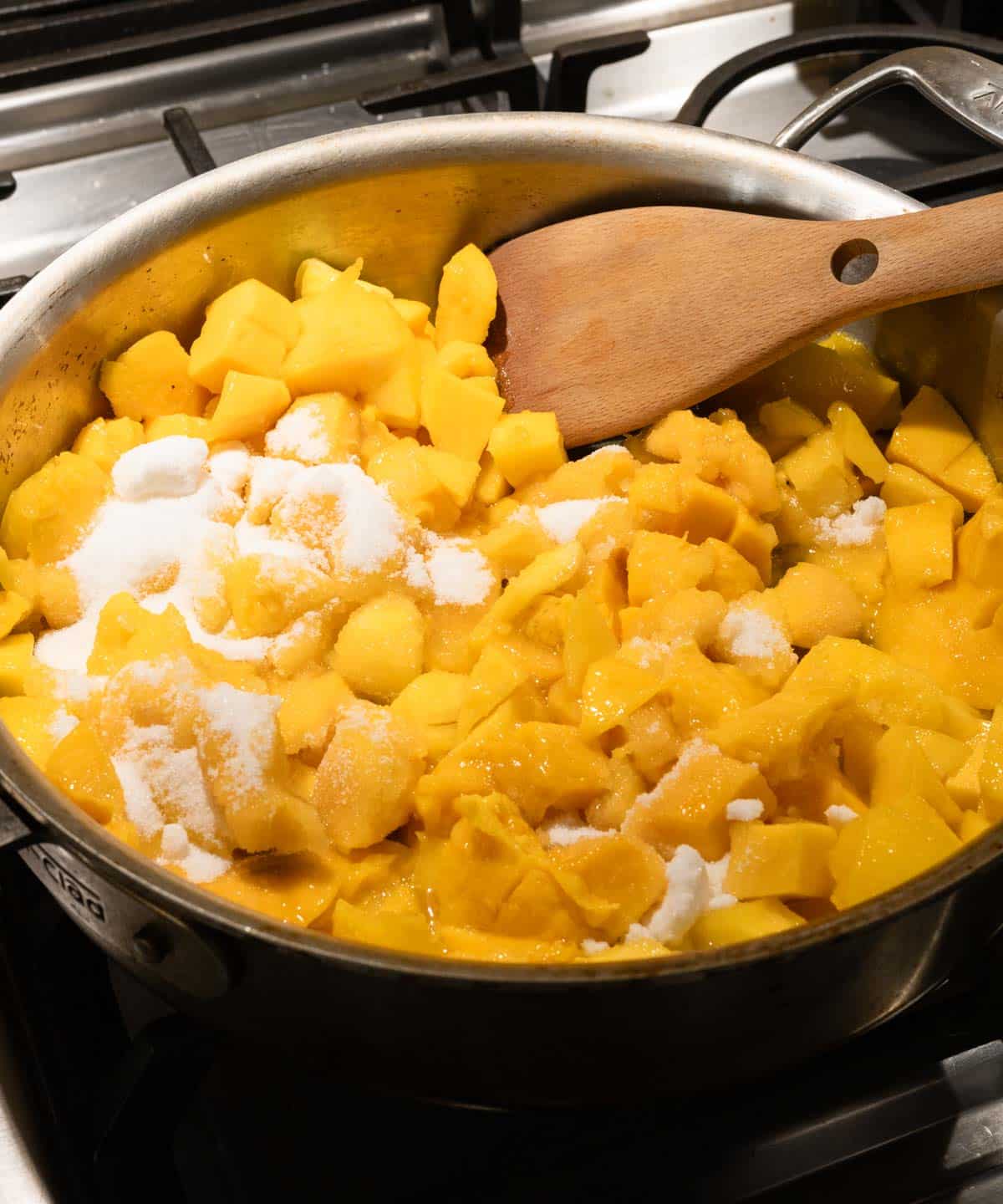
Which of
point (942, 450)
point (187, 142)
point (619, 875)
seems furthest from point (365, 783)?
point (187, 142)

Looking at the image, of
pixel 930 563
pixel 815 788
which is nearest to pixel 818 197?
pixel 930 563

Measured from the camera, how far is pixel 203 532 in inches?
42.1

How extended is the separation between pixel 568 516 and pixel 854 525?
286 mm

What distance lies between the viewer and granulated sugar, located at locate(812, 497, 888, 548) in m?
1.14

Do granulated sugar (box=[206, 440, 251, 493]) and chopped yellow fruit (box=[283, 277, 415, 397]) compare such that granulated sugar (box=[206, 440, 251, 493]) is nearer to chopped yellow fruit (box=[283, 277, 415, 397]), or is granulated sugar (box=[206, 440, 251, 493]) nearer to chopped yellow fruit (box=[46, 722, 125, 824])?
chopped yellow fruit (box=[283, 277, 415, 397])

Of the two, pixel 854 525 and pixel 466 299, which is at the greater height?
pixel 466 299

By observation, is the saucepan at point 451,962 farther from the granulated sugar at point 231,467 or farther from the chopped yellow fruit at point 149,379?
the granulated sugar at point 231,467

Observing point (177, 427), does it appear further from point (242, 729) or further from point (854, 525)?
point (854, 525)

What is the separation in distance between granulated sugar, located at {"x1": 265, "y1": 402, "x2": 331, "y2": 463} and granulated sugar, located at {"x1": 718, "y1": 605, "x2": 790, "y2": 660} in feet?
1.35

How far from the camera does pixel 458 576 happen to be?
42.5 inches

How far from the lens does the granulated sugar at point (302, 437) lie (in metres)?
1.12

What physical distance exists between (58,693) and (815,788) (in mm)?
615

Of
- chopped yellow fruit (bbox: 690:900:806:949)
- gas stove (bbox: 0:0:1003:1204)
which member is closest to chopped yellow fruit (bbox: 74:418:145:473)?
gas stove (bbox: 0:0:1003:1204)

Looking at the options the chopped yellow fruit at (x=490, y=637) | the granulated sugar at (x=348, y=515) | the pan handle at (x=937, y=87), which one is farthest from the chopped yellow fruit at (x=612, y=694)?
the pan handle at (x=937, y=87)
